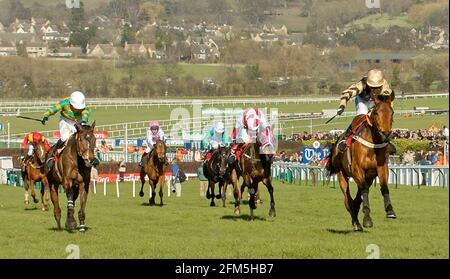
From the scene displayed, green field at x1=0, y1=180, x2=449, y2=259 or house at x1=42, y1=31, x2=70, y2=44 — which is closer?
green field at x1=0, y1=180, x2=449, y2=259

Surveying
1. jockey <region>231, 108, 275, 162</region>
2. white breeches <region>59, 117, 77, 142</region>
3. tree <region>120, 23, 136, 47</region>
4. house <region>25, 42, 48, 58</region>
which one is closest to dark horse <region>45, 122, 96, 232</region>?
white breeches <region>59, 117, 77, 142</region>

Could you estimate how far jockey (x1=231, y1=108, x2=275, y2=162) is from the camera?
866 inches

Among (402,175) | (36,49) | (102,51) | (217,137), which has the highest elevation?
(36,49)

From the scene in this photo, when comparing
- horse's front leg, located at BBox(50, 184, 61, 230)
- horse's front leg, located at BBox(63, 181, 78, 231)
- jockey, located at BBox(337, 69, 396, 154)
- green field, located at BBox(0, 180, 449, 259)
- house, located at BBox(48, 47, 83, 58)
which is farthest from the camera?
house, located at BBox(48, 47, 83, 58)

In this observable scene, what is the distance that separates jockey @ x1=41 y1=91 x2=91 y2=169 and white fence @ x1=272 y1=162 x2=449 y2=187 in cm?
1536

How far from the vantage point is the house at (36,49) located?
459ft

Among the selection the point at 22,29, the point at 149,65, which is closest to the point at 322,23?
the point at 149,65

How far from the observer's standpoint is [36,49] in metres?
149

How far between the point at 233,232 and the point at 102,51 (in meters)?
125

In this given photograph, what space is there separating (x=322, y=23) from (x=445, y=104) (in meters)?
67.5

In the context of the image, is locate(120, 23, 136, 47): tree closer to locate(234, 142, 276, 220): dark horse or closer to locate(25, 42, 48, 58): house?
locate(25, 42, 48, 58): house

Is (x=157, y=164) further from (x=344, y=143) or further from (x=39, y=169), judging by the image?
(x=344, y=143)

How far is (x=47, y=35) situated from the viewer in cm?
17362

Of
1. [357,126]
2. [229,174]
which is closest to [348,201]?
[357,126]
